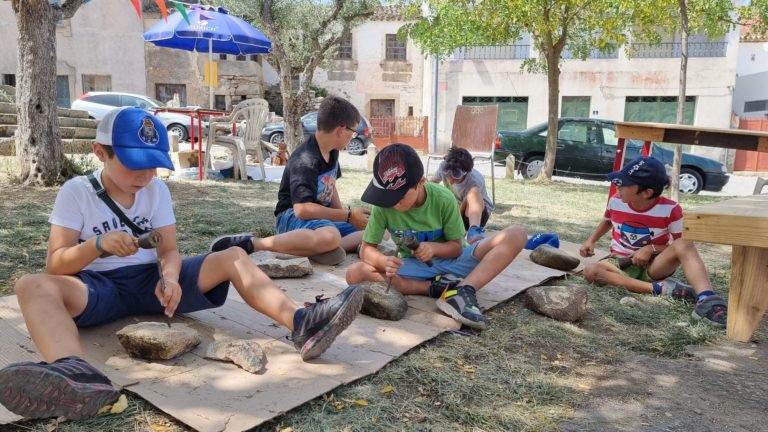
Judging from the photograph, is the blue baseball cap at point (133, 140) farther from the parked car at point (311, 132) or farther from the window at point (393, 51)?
the window at point (393, 51)

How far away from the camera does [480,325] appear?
2.62 metres

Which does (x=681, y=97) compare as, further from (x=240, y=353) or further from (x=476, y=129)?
(x=240, y=353)

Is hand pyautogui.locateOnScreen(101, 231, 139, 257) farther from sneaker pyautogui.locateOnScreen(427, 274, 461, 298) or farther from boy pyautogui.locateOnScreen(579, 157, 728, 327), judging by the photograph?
boy pyautogui.locateOnScreen(579, 157, 728, 327)

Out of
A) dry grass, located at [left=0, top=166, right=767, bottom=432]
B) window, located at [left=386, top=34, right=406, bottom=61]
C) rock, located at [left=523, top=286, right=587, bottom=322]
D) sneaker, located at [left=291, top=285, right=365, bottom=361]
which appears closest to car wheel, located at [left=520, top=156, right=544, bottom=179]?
dry grass, located at [left=0, top=166, right=767, bottom=432]

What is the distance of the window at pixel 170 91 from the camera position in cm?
2188

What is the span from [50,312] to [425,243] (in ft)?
5.17

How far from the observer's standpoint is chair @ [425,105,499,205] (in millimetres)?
7539

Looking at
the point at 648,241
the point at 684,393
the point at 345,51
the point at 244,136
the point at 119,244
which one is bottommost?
the point at 684,393

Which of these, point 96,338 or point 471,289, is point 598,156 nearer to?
point 471,289

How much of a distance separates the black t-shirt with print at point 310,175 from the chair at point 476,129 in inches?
156

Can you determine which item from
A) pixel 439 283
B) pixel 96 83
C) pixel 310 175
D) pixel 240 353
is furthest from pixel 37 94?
pixel 96 83

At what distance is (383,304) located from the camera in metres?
2.69

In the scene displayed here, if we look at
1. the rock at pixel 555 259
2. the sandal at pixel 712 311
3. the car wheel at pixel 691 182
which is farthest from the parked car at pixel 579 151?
the sandal at pixel 712 311

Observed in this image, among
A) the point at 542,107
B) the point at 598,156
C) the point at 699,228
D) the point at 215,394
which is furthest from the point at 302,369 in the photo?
the point at 542,107
